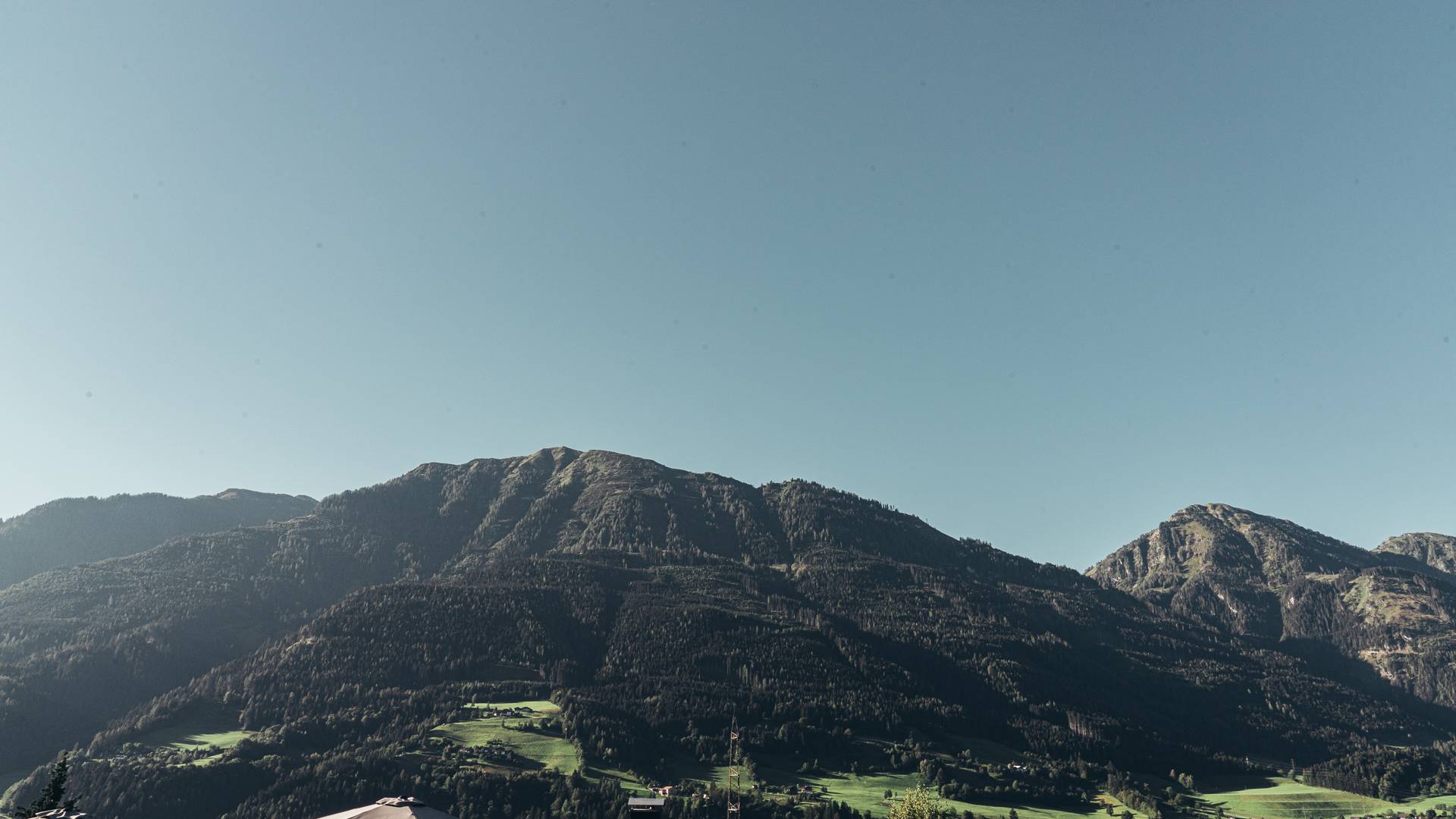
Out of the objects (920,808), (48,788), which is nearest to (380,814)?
(48,788)

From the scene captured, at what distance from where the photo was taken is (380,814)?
116 meters

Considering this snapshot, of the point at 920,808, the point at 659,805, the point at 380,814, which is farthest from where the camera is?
the point at 920,808

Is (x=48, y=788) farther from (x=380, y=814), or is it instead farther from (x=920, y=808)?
(x=920, y=808)

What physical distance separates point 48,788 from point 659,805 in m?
64.9

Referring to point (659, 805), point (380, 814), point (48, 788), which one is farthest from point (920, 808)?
point (48, 788)

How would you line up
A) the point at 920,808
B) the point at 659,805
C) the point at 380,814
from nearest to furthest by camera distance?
the point at 659,805
the point at 380,814
the point at 920,808

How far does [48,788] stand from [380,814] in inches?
1556

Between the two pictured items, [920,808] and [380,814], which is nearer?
[380,814]

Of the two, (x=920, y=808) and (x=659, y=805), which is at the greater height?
(x=659, y=805)

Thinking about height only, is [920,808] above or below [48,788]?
below

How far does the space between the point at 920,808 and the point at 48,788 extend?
407 feet

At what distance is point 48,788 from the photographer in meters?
89.4

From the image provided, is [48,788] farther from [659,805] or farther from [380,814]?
[659,805]

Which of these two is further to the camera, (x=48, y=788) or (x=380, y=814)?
(x=380, y=814)
